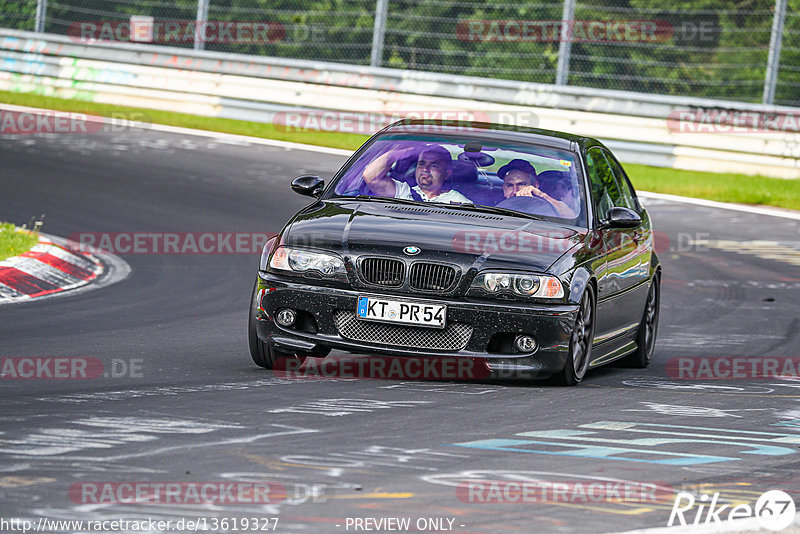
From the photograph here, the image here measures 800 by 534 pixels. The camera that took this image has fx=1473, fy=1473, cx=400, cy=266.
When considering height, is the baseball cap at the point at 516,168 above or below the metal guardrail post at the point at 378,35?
below

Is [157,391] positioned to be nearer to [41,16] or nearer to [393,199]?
[393,199]

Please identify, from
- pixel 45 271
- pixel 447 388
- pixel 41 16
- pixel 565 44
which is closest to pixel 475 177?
pixel 447 388

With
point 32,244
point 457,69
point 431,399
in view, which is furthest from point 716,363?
point 457,69

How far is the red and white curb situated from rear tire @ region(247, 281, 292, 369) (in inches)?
109

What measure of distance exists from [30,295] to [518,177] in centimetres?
387

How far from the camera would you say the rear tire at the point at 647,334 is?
10023mm

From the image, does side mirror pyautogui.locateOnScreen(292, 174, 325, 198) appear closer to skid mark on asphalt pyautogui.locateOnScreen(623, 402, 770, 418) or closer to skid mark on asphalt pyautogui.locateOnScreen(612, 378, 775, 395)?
skid mark on asphalt pyautogui.locateOnScreen(612, 378, 775, 395)

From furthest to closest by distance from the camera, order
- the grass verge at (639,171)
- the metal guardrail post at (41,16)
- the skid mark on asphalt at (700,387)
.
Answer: the metal guardrail post at (41,16), the grass verge at (639,171), the skid mark on asphalt at (700,387)

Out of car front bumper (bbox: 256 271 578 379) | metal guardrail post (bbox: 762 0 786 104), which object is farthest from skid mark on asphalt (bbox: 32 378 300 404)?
metal guardrail post (bbox: 762 0 786 104)

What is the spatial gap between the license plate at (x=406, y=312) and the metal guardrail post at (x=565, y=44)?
13777 mm

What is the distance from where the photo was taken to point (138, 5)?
2598cm

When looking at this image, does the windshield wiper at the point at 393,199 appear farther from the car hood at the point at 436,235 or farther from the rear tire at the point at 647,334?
the rear tire at the point at 647,334

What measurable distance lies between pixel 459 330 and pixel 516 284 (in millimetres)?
395

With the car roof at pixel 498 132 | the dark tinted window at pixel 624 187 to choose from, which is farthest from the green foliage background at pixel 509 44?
the car roof at pixel 498 132
